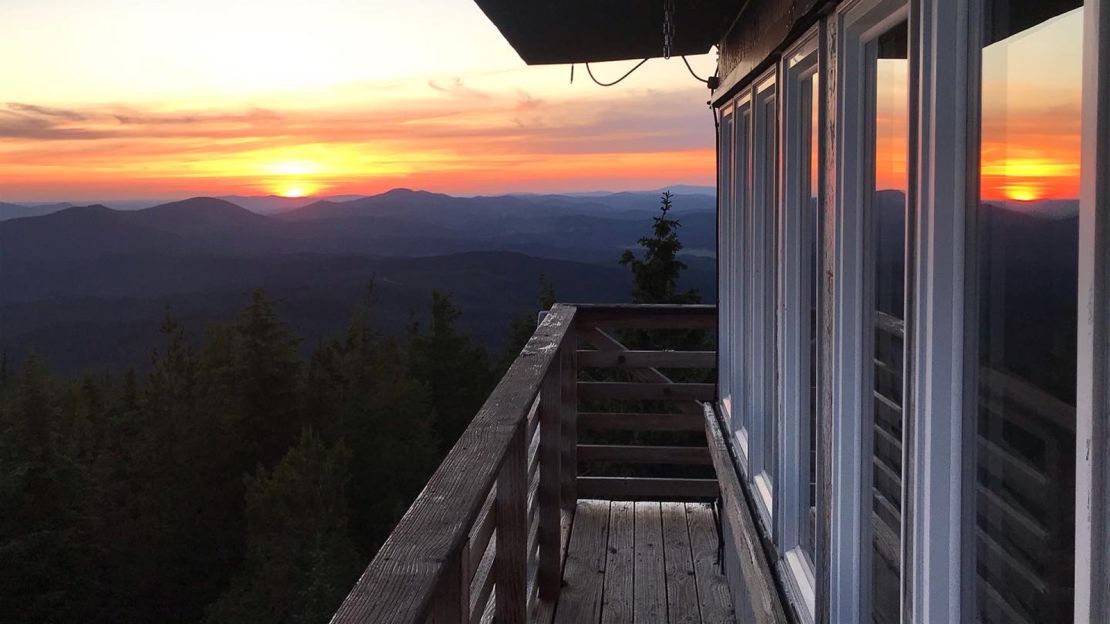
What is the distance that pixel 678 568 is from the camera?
4.17 m

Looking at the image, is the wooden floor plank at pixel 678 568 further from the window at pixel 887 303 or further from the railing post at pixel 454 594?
the railing post at pixel 454 594

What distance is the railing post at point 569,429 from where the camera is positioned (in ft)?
15.3

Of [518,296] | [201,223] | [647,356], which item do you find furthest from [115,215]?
[647,356]

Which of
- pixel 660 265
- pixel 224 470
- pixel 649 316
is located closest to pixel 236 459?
pixel 224 470

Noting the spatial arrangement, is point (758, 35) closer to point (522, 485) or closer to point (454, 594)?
point (522, 485)

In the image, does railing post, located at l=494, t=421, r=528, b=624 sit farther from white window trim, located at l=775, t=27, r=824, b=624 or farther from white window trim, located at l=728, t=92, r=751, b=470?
white window trim, located at l=728, t=92, r=751, b=470

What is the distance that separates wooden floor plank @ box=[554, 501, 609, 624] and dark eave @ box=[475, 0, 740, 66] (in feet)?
7.40

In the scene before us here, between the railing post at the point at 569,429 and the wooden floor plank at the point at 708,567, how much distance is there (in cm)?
62

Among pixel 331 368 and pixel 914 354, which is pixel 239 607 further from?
pixel 914 354

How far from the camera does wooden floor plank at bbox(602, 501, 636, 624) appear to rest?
12.1ft

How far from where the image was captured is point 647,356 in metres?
→ 5.40

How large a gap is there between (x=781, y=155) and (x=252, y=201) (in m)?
66.4

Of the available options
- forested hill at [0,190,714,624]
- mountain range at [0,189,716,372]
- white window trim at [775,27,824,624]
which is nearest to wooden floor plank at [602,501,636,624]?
white window trim at [775,27,824,624]

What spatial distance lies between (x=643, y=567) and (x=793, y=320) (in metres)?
2.04
